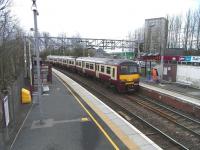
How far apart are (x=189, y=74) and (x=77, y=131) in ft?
46.1

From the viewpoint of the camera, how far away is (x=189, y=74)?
20422 millimetres

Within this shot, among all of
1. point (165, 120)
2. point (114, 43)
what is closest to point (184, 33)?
point (114, 43)

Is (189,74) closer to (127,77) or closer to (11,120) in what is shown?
(127,77)

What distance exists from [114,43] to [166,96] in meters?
51.5

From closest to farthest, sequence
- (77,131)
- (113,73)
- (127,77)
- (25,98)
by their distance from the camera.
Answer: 1. (77,131)
2. (25,98)
3. (127,77)
4. (113,73)

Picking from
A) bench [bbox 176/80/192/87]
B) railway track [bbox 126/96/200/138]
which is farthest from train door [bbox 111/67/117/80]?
bench [bbox 176/80/192/87]

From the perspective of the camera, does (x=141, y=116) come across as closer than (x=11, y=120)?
No

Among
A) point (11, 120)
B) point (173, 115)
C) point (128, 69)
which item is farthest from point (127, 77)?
point (11, 120)

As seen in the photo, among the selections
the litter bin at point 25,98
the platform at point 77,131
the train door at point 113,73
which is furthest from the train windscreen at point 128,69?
the litter bin at point 25,98

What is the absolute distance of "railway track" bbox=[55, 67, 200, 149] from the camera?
382 inches

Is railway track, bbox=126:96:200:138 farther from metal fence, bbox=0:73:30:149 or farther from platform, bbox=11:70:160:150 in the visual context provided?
metal fence, bbox=0:73:30:149

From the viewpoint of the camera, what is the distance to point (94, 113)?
497 inches

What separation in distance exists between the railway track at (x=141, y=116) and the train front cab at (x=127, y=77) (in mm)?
819

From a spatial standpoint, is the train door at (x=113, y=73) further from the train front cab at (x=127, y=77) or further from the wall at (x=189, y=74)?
the wall at (x=189, y=74)
